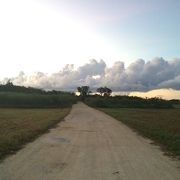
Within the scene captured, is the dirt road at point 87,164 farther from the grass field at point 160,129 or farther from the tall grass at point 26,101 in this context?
the tall grass at point 26,101

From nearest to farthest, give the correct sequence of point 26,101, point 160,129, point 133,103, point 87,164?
point 87,164
point 160,129
point 26,101
point 133,103

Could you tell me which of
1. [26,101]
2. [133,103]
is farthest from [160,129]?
[133,103]

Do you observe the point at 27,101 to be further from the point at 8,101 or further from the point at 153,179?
the point at 153,179

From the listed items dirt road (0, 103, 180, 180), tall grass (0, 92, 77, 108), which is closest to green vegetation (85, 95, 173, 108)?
tall grass (0, 92, 77, 108)

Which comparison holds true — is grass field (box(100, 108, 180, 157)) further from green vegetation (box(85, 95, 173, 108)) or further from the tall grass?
green vegetation (box(85, 95, 173, 108))

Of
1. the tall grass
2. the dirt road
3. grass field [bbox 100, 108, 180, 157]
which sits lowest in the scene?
grass field [bbox 100, 108, 180, 157]

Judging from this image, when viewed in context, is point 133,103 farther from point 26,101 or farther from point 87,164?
point 87,164

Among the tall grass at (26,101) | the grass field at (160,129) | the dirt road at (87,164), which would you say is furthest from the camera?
the tall grass at (26,101)

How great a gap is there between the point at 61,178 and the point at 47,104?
86280 mm

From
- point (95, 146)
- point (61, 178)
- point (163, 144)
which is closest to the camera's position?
point (61, 178)

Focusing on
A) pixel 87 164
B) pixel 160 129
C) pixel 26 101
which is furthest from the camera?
pixel 26 101

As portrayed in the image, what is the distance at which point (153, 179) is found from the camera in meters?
8.11

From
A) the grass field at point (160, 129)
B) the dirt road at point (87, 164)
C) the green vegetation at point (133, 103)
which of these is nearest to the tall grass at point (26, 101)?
the green vegetation at point (133, 103)

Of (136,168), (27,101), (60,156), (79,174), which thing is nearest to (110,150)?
(60,156)
